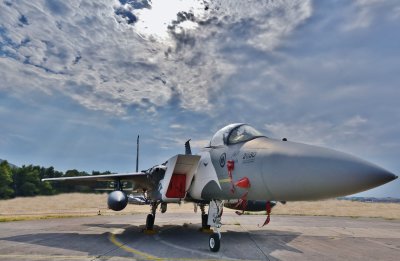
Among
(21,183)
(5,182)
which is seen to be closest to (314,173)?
(5,182)

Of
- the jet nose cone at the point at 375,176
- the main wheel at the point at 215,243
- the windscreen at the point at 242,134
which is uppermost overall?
the windscreen at the point at 242,134

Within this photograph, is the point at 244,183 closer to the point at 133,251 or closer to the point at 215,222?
the point at 215,222

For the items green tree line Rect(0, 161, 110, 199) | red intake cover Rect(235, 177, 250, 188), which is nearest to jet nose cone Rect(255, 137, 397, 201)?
red intake cover Rect(235, 177, 250, 188)

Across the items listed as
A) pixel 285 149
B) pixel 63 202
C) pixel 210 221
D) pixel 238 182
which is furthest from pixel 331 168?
pixel 63 202

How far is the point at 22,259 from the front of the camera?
671cm

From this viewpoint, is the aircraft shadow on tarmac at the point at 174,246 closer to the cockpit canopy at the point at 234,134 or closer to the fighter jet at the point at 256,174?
the fighter jet at the point at 256,174

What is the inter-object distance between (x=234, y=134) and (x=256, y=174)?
194cm

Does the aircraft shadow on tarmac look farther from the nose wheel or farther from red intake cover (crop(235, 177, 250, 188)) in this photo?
red intake cover (crop(235, 177, 250, 188))

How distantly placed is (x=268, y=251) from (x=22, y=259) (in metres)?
6.26

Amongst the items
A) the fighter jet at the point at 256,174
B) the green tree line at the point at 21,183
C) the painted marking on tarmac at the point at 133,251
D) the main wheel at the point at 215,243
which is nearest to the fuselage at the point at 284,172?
the fighter jet at the point at 256,174

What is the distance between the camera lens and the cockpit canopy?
739cm

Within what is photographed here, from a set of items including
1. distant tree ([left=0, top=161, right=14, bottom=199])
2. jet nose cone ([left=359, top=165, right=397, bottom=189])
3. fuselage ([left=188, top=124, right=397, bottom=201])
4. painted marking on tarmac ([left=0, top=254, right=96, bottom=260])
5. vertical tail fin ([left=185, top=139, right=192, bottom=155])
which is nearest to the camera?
jet nose cone ([left=359, top=165, right=397, bottom=189])

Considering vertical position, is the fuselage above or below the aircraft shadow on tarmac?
above

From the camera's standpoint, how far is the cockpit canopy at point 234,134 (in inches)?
291
